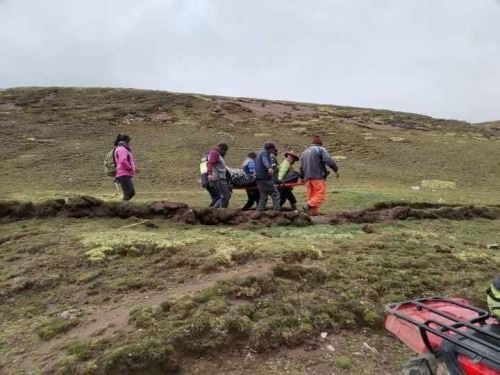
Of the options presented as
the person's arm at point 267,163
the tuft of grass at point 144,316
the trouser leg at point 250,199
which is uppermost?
the person's arm at point 267,163

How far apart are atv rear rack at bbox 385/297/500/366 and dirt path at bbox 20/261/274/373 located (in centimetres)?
308

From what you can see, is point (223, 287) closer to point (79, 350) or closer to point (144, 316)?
point (144, 316)

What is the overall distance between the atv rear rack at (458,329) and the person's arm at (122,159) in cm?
1066

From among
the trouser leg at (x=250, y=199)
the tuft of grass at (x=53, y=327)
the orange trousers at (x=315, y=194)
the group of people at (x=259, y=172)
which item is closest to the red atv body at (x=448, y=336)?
the tuft of grass at (x=53, y=327)

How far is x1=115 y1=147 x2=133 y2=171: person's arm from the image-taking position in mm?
14961

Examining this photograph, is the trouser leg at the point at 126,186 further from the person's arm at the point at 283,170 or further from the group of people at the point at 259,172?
the person's arm at the point at 283,170

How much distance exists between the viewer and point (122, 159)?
588 inches

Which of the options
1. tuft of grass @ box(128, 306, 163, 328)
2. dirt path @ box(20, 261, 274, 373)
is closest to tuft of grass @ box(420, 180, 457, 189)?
dirt path @ box(20, 261, 274, 373)

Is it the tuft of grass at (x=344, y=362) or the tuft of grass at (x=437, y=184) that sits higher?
the tuft of grass at (x=344, y=362)

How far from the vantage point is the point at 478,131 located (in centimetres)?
4788

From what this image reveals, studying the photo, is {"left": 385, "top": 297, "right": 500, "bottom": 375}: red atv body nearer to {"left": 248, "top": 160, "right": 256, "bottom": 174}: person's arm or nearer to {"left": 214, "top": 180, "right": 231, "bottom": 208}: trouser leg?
{"left": 214, "top": 180, "right": 231, "bottom": 208}: trouser leg

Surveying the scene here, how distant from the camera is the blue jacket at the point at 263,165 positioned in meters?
14.7

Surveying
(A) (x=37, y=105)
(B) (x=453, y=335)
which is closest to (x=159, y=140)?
(A) (x=37, y=105)

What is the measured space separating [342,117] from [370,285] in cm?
4291
